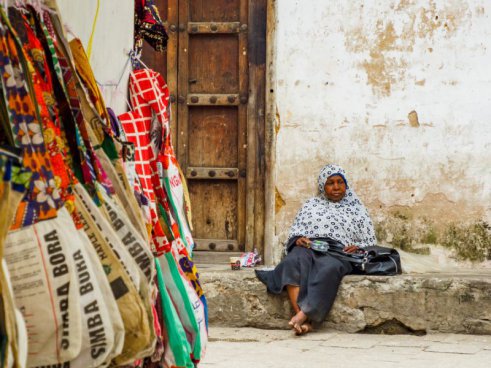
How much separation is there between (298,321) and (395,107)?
67.7 inches

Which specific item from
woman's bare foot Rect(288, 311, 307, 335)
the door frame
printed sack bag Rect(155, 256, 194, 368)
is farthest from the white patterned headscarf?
printed sack bag Rect(155, 256, 194, 368)

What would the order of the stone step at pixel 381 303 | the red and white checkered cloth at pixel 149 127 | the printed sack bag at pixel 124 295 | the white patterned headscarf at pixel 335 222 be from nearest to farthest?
the printed sack bag at pixel 124 295 → the red and white checkered cloth at pixel 149 127 → the stone step at pixel 381 303 → the white patterned headscarf at pixel 335 222

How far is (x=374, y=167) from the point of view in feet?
23.5

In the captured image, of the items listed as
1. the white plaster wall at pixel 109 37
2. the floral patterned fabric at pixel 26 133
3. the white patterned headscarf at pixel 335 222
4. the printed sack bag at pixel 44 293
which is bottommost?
the white patterned headscarf at pixel 335 222

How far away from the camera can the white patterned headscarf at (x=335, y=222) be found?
7.02 metres

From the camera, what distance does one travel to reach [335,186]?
7094mm

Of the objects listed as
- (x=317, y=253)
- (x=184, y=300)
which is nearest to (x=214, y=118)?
(x=317, y=253)

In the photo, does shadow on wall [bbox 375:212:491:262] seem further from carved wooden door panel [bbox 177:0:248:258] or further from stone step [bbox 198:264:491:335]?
carved wooden door panel [bbox 177:0:248:258]

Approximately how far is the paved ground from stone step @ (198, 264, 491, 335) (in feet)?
0.29

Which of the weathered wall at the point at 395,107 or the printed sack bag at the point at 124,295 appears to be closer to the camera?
the printed sack bag at the point at 124,295

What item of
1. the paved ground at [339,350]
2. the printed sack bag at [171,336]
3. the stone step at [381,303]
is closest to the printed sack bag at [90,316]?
the printed sack bag at [171,336]

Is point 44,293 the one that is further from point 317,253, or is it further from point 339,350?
point 317,253

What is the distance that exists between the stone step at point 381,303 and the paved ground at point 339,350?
0.29 ft

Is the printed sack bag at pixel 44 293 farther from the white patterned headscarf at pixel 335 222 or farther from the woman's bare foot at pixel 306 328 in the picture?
the white patterned headscarf at pixel 335 222
